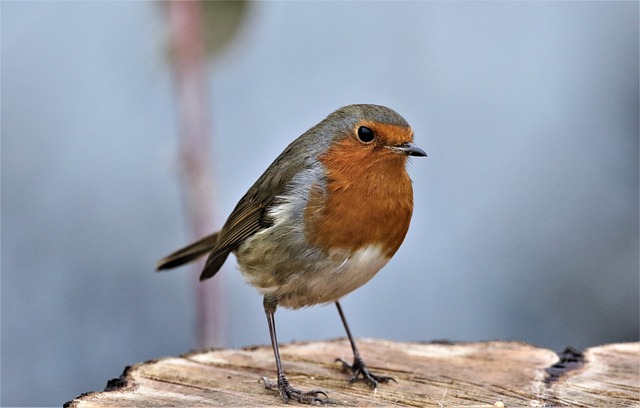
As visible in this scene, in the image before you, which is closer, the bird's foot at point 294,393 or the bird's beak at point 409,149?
the bird's foot at point 294,393

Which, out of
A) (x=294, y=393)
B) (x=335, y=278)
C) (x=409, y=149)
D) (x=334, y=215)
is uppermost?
(x=409, y=149)

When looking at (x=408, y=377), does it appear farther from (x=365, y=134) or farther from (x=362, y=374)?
(x=365, y=134)

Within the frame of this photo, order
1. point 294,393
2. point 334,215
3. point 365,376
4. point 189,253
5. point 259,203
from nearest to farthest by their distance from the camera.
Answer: point 294,393 → point 334,215 → point 365,376 → point 259,203 → point 189,253

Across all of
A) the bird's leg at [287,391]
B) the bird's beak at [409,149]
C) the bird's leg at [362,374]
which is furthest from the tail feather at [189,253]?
the bird's beak at [409,149]

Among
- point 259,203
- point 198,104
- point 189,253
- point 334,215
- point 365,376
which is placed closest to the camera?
point 334,215

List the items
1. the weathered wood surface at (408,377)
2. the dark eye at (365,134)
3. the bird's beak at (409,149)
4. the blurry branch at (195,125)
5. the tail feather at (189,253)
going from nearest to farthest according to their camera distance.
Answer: the weathered wood surface at (408,377) → the bird's beak at (409,149) → the dark eye at (365,134) → the tail feather at (189,253) → the blurry branch at (195,125)

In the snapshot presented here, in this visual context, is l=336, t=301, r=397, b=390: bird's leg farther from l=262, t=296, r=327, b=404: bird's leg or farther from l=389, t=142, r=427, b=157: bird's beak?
l=389, t=142, r=427, b=157: bird's beak

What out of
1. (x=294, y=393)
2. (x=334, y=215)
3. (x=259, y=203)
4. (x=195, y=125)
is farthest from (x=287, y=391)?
(x=195, y=125)

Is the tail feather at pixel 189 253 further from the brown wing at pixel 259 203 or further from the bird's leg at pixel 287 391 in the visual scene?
the bird's leg at pixel 287 391
